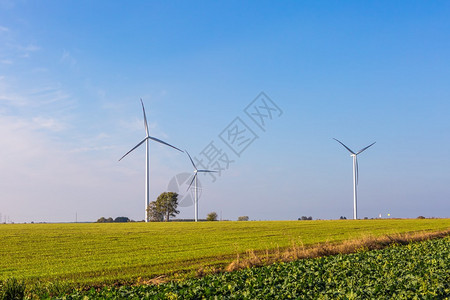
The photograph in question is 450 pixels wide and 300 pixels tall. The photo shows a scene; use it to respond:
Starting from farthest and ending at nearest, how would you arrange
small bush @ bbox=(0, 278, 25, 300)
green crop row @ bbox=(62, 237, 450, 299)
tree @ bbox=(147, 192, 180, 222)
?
tree @ bbox=(147, 192, 180, 222) < small bush @ bbox=(0, 278, 25, 300) < green crop row @ bbox=(62, 237, 450, 299)

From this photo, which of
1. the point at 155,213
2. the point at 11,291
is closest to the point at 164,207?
the point at 155,213

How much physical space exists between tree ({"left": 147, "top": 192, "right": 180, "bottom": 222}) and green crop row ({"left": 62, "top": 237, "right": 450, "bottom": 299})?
110m

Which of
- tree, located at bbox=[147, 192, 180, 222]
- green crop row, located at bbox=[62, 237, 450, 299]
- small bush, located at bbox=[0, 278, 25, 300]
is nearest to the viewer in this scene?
green crop row, located at bbox=[62, 237, 450, 299]

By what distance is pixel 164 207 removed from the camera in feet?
417

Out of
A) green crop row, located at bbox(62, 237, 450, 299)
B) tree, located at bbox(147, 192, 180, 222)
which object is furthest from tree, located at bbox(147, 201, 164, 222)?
green crop row, located at bbox(62, 237, 450, 299)

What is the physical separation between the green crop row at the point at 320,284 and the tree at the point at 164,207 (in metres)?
110

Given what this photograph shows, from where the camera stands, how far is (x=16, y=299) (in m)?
14.3

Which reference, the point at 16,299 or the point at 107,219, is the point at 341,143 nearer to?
the point at 16,299

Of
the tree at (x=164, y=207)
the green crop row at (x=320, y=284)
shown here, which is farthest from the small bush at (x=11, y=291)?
the tree at (x=164, y=207)

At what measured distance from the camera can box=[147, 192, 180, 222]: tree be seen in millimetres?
127062

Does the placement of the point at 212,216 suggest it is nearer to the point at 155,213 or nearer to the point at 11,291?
the point at 155,213

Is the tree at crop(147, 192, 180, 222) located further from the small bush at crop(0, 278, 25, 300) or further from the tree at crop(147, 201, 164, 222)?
Result: the small bush at crop(0, 278, 25, 300)

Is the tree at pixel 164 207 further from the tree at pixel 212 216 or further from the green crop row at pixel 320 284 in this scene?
the green crop row at pixel 320 284

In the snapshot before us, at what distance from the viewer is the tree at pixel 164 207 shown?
12706cm
